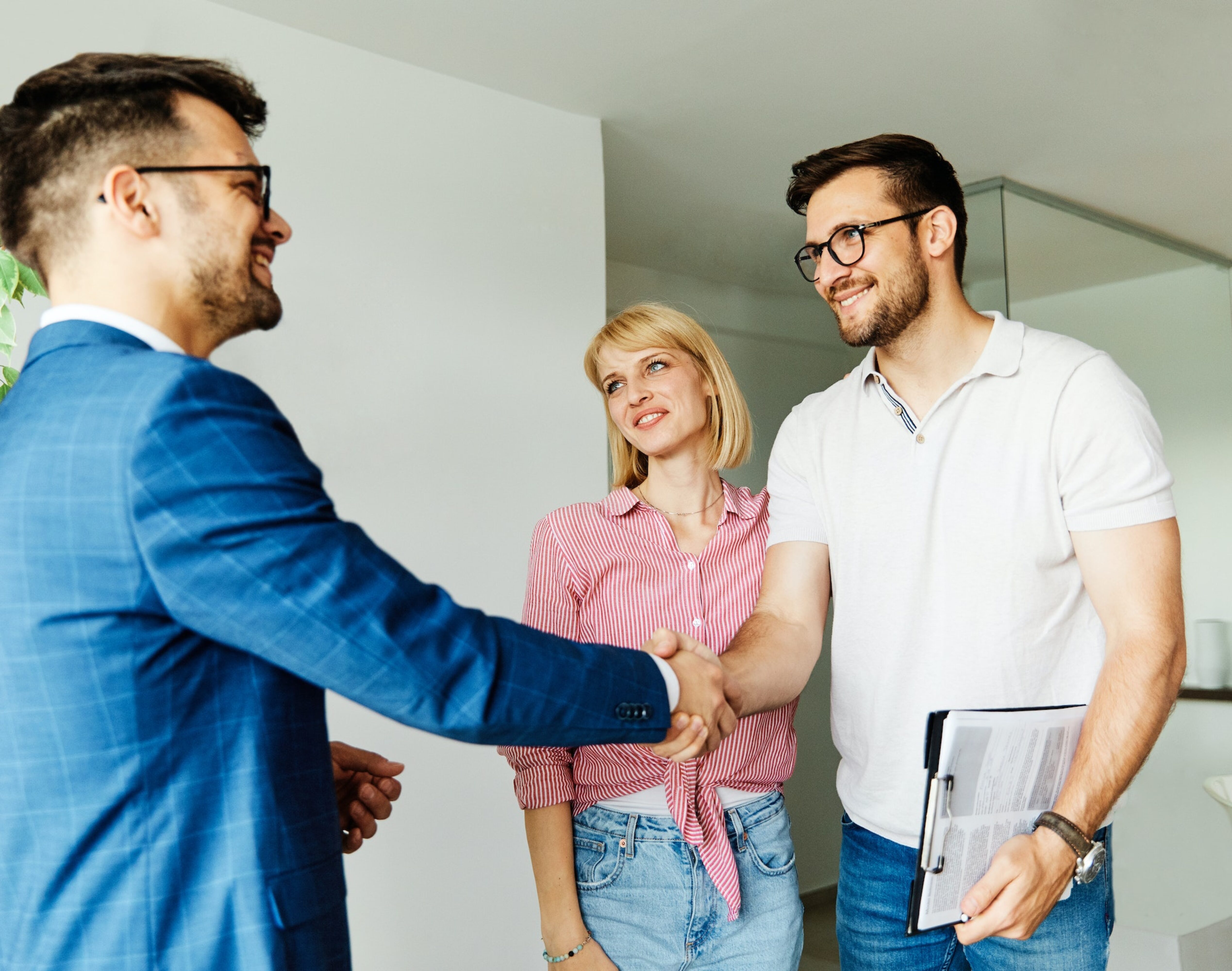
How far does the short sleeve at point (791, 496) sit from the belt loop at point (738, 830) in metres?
0.44

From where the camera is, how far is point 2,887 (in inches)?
39.6

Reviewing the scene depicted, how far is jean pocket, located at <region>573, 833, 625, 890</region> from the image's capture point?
5.66 ft

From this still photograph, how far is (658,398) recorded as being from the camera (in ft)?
6.79

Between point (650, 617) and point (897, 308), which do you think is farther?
point (650, 617)

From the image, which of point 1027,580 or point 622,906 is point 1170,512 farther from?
point 622,906

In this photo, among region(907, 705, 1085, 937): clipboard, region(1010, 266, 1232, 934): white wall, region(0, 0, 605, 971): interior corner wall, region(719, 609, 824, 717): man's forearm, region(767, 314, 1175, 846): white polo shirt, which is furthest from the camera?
region(1010, 266, 1232, 934): white wall

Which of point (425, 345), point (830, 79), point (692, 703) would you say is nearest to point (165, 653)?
point (692, 703)

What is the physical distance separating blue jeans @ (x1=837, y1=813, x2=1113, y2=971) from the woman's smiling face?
76 centimetres

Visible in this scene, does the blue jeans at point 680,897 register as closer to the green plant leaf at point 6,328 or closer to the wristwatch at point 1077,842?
the wristwatch at point 1077,842

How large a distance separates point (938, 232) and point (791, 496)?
50 centimetres

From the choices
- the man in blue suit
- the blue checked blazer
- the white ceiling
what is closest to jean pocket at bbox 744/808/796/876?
the man in blue suit

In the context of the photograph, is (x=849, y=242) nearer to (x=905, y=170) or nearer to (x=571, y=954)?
(x=905, y=170)

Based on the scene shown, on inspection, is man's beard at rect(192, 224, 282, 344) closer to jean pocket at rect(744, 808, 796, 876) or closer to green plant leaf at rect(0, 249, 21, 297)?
green plant leaf at rect(0, 249, 21, 297)

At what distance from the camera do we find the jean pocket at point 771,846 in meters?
1.74
